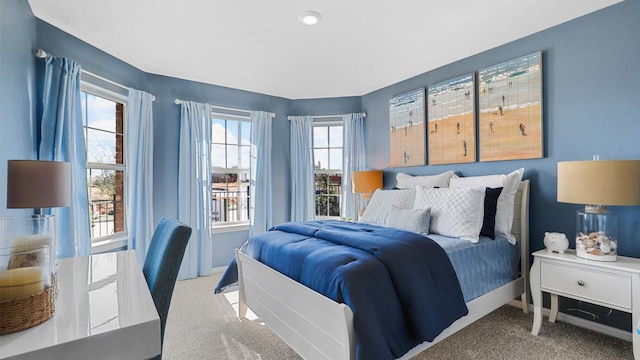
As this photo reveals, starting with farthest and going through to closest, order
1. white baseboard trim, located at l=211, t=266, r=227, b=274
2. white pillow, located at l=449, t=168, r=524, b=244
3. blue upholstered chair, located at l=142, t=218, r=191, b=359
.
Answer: white baseboard trim, located at l=211, t=266, r=227, b=274
white pillow, located at l=449, t=168, r=524, b=244
blue upholstered chair, located at l=142, t=218, r=191, b=359

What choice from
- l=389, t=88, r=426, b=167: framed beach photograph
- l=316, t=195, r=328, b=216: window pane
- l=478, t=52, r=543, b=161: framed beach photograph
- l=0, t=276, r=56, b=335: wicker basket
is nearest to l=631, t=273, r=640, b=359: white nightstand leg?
l=478, t=52, r=543, b=161: framed beach photograph

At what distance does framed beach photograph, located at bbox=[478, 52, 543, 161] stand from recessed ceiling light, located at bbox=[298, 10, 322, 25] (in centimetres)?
174

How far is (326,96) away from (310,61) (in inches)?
50.6

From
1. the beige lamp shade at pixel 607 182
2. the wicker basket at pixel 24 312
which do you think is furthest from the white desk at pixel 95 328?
the beige lamp shade at pixel 607 182

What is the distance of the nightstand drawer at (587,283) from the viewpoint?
6.16 ft

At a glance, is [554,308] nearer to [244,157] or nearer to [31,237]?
[31,237]

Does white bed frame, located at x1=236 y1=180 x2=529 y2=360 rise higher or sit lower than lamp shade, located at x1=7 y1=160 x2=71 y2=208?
lower

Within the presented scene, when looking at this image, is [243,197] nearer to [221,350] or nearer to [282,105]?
[282,105]

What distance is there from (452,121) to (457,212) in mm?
1254

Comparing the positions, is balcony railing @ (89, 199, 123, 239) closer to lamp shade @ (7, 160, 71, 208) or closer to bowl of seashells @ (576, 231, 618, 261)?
lamp shade @ (7, 160, 71, 208)

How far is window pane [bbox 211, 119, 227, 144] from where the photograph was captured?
13.3ft

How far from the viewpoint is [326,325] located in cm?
159

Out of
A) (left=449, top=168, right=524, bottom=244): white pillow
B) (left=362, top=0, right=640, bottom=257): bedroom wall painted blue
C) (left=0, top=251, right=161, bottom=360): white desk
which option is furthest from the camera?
(left=449, top=168, right=524, bottom=244): white pillow

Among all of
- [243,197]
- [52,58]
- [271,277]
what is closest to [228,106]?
[243,197]
